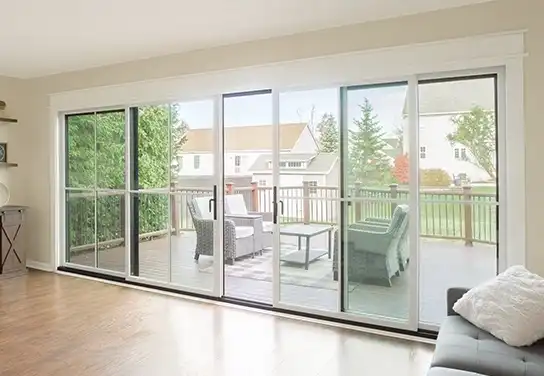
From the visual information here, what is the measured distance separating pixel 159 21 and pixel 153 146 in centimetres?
171

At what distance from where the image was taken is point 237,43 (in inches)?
174

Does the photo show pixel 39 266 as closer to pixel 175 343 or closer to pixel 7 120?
pixel 7 120

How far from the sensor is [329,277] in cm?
412

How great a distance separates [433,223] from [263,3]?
2.18 metres

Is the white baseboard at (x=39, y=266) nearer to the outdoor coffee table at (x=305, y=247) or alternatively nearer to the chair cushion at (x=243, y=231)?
the chair cushion at (x=243, y=231)

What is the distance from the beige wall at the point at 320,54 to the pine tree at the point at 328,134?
58 centimetres

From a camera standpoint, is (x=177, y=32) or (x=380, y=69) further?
(x=177, y=32)

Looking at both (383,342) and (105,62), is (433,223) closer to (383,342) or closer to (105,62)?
(383,342)

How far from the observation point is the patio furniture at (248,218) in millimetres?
7004

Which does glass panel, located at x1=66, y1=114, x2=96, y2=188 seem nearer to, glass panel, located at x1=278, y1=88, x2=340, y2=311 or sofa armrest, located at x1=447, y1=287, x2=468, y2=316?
glass panel, located at x1=278, y1=88, x2=340, y2=311

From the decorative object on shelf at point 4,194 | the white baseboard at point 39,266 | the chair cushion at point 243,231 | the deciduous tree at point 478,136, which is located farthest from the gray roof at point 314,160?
the decorative object on shelf at point 4,194

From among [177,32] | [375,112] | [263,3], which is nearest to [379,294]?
[375,112]

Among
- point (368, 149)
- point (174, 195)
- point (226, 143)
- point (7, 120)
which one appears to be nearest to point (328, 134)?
point (368, 149)

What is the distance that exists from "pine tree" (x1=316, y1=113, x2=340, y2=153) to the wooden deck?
2.72 ft
